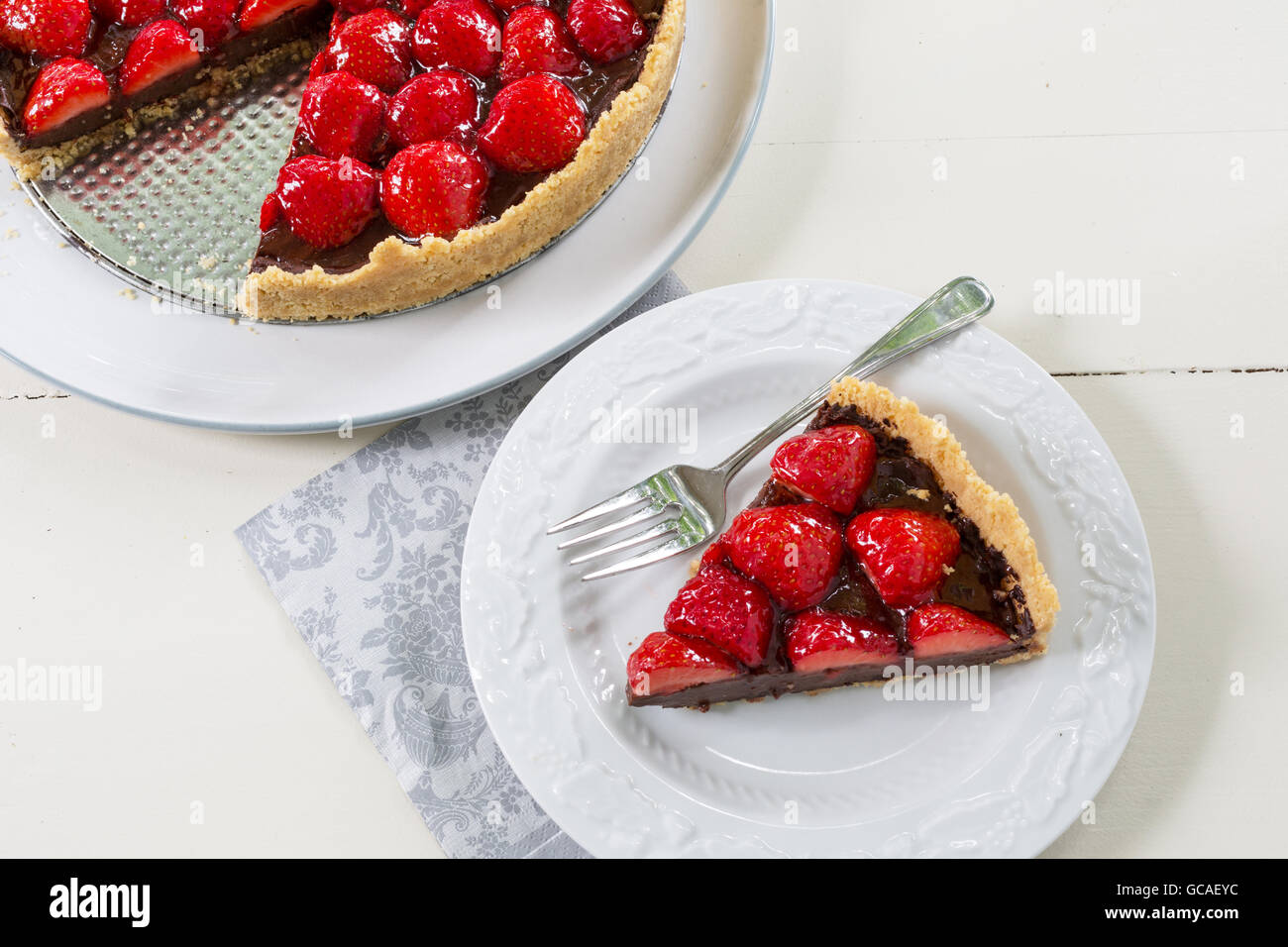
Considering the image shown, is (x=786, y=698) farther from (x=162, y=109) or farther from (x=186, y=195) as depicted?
(x=162, y=109)

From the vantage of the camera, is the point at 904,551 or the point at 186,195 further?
the point at 186,195

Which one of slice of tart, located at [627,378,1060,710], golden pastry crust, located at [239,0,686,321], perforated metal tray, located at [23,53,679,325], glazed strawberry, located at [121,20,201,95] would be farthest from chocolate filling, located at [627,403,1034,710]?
glazed strawberry, located at [121,20,201,95]

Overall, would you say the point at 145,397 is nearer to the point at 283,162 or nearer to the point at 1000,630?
the point at 283,162

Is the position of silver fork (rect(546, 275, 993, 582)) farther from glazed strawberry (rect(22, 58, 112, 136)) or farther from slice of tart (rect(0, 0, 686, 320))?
glazed strawberry (rect(22, 58, 112, 136))

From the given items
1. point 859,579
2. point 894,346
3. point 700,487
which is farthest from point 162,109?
point 859,579

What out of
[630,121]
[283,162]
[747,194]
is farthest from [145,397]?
[747,194]

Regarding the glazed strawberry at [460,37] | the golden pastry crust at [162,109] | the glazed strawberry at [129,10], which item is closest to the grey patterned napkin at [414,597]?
the glazed strawberry at [460,37]

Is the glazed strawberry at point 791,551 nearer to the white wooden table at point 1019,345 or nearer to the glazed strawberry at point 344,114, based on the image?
the white wooden table at point 1019,345
